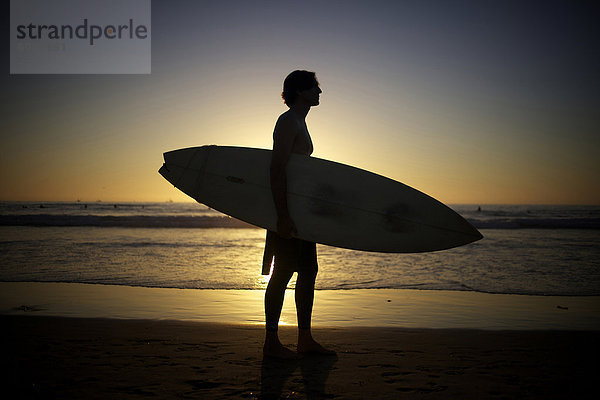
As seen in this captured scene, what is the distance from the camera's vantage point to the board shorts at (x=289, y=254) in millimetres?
2447

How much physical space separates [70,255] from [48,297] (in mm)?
3555

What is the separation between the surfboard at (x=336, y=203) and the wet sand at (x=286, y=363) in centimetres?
61

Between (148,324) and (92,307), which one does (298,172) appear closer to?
(148,324)

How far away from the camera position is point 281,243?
246 cm

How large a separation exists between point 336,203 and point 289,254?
1.92ft

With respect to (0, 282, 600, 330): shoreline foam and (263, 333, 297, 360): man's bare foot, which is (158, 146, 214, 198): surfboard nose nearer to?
(0, 282, 600, 330): shoreline foam

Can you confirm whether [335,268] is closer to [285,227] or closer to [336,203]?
[336,203]

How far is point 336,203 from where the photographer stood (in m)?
2.89

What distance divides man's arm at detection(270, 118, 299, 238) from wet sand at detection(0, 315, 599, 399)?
2.25 feet

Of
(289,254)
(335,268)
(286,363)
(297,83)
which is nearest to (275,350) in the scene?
(286,363)

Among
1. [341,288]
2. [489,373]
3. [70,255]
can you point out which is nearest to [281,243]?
[489,373]

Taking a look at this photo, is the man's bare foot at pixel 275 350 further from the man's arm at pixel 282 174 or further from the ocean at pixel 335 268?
the ocean at pixel 335 268

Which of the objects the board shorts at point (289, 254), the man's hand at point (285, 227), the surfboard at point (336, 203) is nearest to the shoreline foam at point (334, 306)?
the surfboard at point (336, 203)

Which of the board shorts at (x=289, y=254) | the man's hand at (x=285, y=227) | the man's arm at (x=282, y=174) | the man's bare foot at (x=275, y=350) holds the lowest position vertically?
the man's bare foot at (x=275, y=350)
